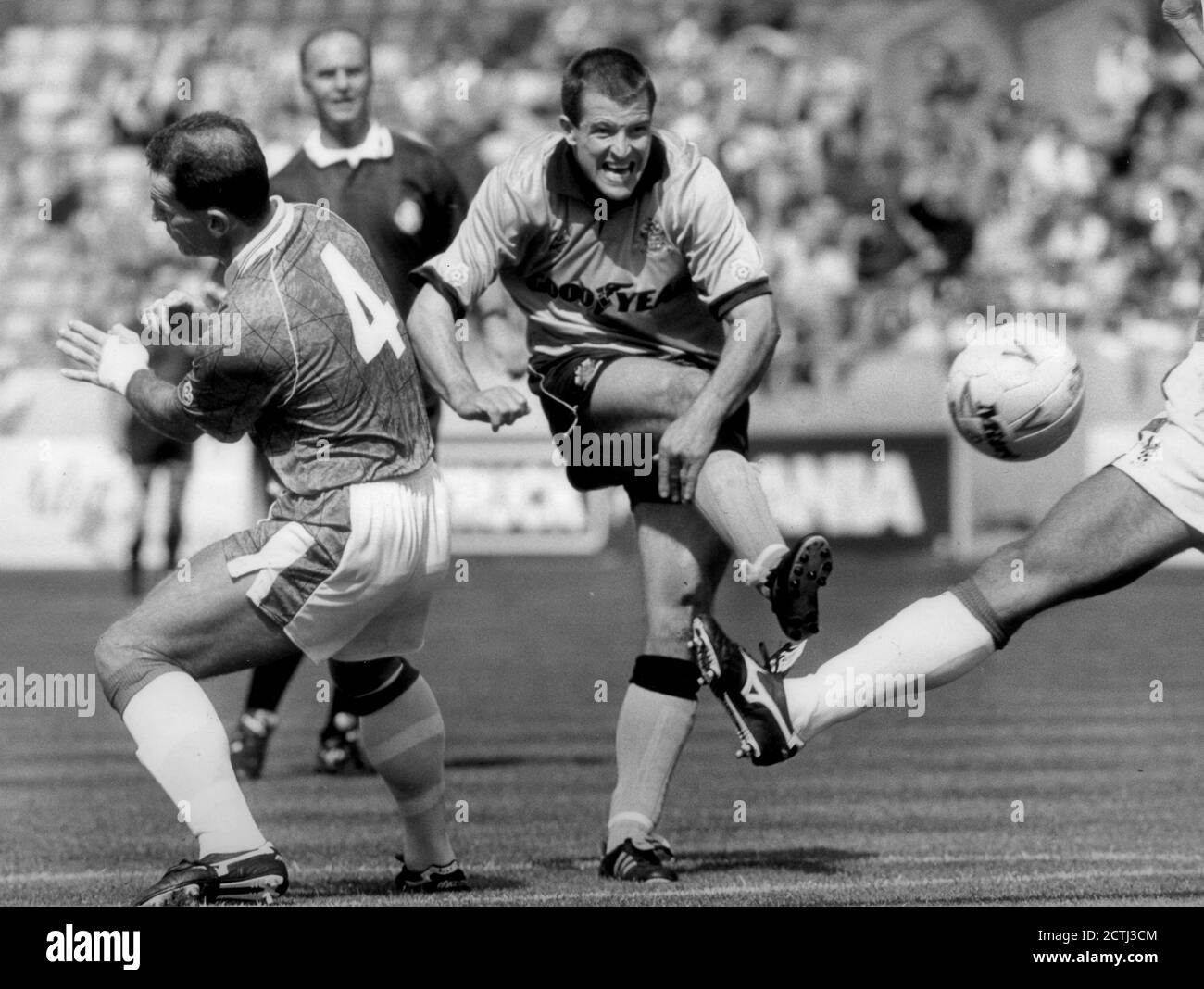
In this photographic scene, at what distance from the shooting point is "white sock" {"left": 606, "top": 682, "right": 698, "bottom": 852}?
6977 mm

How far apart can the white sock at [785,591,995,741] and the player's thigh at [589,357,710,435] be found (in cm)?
108

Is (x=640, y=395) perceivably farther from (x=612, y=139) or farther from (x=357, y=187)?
(x=357, y=187)

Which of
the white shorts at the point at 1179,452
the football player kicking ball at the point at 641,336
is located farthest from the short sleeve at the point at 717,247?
the white shorts at the point at 1179,452

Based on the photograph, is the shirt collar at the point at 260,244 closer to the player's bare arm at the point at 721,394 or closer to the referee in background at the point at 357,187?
the player's bare arm at the point at 721,394

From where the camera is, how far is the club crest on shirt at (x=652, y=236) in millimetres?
6926

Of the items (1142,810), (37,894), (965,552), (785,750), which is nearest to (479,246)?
(785,750)

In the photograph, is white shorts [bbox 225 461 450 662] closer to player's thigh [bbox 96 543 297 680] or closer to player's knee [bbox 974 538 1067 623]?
player's thigh [bbox 96 543 297 680]

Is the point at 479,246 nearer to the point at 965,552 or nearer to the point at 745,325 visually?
the point at 745,325

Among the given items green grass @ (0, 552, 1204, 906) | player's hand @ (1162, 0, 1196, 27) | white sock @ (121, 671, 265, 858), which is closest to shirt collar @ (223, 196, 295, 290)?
white sock @ (121, 671, 265, 858)

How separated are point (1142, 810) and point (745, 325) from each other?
2.67m

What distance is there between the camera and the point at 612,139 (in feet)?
21.9

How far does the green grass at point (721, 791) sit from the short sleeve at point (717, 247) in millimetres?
1706

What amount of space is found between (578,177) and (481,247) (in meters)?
0.36

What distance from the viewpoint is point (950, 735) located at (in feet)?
35.6
